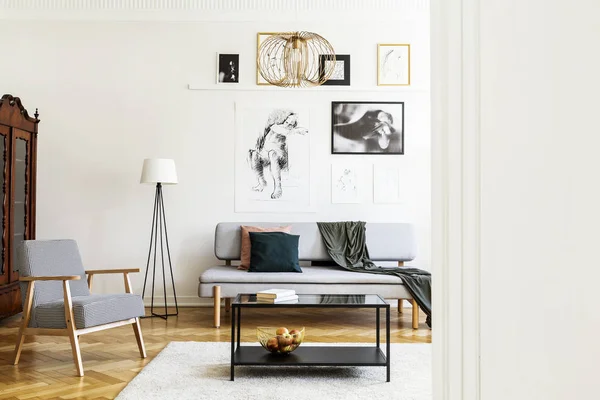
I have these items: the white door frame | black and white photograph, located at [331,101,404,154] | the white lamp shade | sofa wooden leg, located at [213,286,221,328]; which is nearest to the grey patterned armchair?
sofa wooden leg, located at [213,286,221,328]

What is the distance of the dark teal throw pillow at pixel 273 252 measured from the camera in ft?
17.5

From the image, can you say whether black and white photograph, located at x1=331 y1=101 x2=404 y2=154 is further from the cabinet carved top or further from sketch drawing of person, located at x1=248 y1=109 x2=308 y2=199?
the cabinet carved top

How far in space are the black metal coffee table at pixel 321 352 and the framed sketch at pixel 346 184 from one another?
223 centimetres

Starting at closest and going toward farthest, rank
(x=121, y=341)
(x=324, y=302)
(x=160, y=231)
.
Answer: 1. (x=324, y=302)
2. (x=121, y=341)
3. (x=160, y=231)

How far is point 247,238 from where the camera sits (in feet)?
18.2

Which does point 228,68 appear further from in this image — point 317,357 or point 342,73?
point 317,357

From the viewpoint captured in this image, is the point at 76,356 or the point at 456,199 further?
the point at 76,356

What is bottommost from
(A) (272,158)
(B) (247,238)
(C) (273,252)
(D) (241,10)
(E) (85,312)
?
(E) (85,312)

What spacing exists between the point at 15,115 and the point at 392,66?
3648mm

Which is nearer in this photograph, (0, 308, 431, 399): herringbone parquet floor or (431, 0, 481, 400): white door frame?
(431, 0, 481, 400): white door frame

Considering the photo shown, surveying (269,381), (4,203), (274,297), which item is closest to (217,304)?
(274,297)

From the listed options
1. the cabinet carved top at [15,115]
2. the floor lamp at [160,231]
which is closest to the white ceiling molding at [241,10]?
the cabinet carved top at [15,115]

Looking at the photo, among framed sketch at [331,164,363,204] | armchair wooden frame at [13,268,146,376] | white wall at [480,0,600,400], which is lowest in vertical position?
armchair wooden frame at [13,268,146,376]

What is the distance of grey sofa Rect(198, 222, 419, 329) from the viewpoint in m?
5.05
